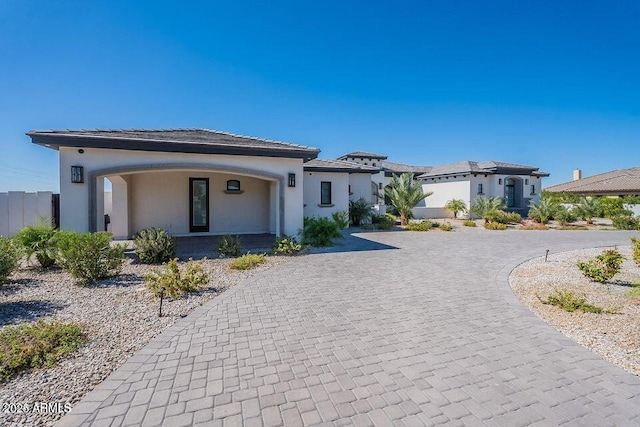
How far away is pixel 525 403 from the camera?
2805 mm

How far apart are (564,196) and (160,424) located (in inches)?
1365

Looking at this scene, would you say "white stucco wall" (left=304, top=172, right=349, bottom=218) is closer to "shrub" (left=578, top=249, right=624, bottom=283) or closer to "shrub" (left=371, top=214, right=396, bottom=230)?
"shrub" (left=371, top=214, right=396, bottom=230)

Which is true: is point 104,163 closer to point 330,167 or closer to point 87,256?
point 87,256

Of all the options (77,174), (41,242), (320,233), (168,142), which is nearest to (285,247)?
(320,233)

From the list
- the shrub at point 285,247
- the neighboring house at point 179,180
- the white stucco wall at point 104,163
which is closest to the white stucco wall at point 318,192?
the neighboring house at point 179,180

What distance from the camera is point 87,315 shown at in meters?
4.75

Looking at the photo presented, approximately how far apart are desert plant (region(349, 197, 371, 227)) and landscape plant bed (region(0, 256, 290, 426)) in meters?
11.8

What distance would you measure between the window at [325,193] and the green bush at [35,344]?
14524mm

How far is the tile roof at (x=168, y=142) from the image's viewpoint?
8.59 m

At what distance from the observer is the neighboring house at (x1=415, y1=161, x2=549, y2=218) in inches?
984

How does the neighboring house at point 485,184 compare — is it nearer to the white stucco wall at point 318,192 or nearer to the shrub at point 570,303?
the white stucco wall at point 318,192

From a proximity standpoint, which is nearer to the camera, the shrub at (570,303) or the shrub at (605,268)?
the shrub at (570,303)

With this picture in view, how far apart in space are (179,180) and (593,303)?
14.5m

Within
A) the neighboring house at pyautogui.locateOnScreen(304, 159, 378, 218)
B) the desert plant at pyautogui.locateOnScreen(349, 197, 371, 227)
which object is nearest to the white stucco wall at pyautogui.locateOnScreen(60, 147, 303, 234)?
the neighboring house at pyautogui.locateOnScreen(304, 159, 378, 218)
